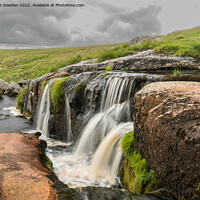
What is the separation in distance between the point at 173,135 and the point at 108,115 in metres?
4.29

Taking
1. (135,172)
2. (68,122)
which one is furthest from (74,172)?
(68,122)

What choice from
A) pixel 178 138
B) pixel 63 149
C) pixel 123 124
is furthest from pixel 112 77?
pixel 178 138

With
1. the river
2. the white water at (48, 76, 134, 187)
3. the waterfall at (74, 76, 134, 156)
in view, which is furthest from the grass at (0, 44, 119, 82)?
the white water at (48, 76, 134, 187)

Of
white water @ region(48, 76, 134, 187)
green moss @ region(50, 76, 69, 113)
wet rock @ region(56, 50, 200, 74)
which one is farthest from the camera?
green moss @ region(50, 76, 69, 113)

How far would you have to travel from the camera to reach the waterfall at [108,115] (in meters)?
6.93

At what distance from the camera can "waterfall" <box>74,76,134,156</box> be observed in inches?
273

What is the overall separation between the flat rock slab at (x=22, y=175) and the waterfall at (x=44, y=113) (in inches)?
182

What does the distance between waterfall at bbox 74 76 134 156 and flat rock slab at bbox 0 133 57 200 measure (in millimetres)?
2035

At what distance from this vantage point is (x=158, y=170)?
3.46 m

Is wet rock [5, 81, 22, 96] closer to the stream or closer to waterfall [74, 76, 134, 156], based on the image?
the stream

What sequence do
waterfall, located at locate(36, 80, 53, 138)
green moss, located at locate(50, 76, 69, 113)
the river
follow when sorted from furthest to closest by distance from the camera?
waterfall, located at locate(36, 80, 53, 138), green moss, located at locate(50, 76, 69, 113), the river

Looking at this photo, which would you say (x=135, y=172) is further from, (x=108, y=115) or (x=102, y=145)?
(x=108, y=115)

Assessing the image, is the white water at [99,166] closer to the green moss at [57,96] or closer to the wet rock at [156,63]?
the green moss at [57,96]

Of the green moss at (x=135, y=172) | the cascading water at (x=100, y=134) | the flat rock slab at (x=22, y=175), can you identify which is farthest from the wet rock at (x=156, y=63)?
the flat rock slab at (x=22, y=175)
